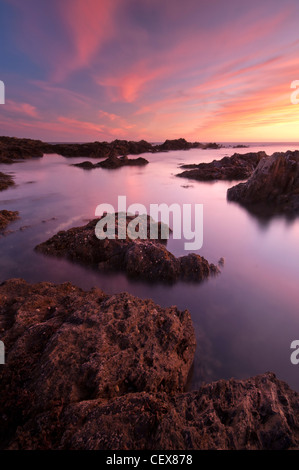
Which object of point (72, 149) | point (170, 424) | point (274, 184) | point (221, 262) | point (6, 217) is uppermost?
point (72, 149)

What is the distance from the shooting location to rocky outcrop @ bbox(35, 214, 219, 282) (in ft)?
27.6

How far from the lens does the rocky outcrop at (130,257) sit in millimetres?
8398

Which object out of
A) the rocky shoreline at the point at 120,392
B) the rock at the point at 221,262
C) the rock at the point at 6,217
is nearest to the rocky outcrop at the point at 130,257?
the rock at the point at 221,262

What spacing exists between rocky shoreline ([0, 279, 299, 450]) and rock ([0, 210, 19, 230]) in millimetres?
9953

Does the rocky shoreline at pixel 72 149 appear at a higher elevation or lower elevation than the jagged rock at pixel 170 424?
higher

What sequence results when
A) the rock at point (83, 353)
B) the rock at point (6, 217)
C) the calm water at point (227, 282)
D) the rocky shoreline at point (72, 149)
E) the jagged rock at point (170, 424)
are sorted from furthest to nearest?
the rocky shoreline at point (72, 149) < the rock at point (6, 217) < the calm water at point (227, 282) < the rock at point (83, 353) < the jagged rock at point (170, 424)

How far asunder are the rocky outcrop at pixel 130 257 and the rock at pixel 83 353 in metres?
3.06

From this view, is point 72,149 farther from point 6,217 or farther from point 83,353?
point 83,353

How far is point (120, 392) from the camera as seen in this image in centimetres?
344

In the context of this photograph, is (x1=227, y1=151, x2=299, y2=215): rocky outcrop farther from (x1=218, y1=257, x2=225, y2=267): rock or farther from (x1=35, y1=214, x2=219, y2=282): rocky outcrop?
(x1=35, y1=214, x2=219, y2=282): rocky outcrop

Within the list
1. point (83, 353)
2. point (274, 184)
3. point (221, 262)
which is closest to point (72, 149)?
point (274, 184)

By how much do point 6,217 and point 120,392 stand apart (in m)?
14.2

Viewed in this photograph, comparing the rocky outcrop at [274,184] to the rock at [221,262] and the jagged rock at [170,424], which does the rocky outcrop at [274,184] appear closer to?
the rock at [221,262]
